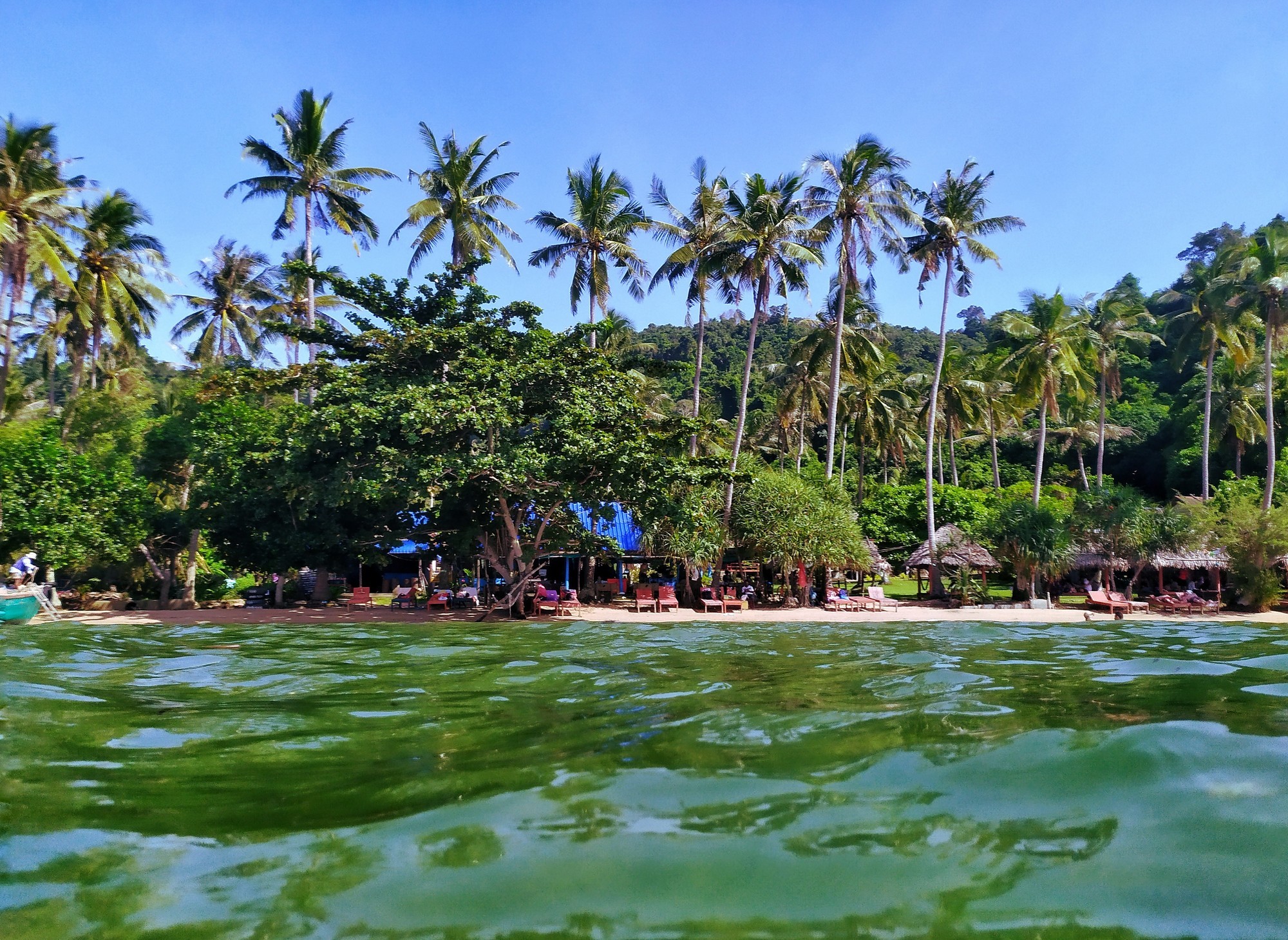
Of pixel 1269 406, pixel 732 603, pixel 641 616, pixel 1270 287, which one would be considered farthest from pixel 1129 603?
pixel 641 616

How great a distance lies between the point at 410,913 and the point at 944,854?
1.65 metres

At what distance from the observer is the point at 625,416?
69.2 ft

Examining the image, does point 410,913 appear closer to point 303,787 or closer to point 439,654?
point 303,787

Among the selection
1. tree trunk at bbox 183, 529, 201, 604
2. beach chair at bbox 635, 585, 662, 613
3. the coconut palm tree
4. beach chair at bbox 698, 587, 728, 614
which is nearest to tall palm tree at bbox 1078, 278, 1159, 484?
the coconut palm tree

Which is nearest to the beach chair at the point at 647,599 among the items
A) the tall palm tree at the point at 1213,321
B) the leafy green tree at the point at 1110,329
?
the tall palm tree at the point at 1213,321

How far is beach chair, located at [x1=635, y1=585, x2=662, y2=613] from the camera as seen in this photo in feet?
79.7

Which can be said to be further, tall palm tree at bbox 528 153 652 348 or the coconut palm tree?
the coconut palm tree

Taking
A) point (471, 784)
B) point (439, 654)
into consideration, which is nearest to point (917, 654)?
point (439, 654)

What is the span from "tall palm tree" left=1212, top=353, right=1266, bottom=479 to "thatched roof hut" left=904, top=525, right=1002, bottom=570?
23.3 m

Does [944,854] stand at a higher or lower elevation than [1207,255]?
lower

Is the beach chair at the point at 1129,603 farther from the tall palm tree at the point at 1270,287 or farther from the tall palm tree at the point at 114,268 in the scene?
the tall palm tree at the point at 114,268

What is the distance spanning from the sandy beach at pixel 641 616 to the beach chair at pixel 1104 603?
1.17 ft

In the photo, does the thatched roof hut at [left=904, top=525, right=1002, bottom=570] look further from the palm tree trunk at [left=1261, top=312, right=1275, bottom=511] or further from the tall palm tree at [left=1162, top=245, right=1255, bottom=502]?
the palm tree trunk at [left=1261, top=312, right=1275, bottom=511]

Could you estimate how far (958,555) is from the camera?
31.0m
